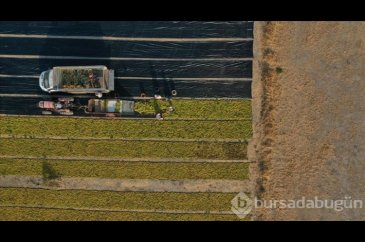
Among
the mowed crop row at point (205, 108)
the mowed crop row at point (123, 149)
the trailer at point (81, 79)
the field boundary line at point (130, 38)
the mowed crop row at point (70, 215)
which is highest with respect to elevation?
the field boundary line at point (130, 38)

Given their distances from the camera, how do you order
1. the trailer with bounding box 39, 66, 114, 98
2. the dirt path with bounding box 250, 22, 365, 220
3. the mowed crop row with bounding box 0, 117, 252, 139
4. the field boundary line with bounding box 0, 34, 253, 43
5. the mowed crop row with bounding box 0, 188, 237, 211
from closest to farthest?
the trailer with bounding box 39, 66, 114, 98, the dirt path with bounding box 250, 22, 365, 220, the field boundary line with bounding box 0, 34, 253, 43, the mowed crop row with bounding box 0, 117, 252, 139, the mowed crop row with bounding box 0, 188, 237, 211

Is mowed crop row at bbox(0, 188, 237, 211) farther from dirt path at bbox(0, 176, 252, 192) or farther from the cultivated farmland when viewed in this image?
dirt path at bbox(0, 176, 252, 192)

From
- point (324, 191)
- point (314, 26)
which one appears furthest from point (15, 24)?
point (324, 191)

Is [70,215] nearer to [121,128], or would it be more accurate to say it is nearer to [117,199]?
[117,199]

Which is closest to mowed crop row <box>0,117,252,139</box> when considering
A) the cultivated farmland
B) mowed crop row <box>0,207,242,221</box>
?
the cultivated farmland

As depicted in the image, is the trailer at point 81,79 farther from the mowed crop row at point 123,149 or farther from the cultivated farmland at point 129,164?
the mowed crop row at point 123,149

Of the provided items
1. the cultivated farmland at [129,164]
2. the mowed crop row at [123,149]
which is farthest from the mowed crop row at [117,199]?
the mowed crop row at [123,149]
